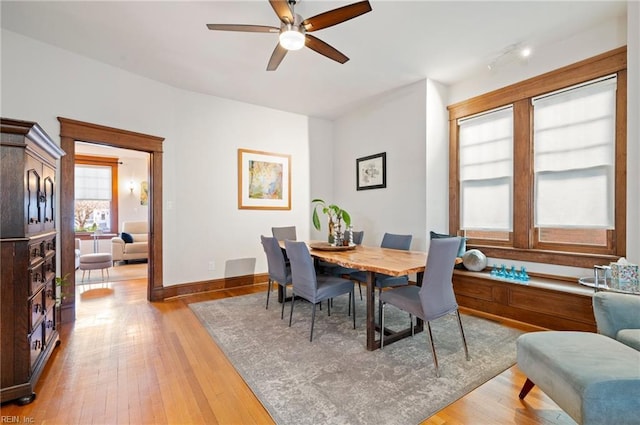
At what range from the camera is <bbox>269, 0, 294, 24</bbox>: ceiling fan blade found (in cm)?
194

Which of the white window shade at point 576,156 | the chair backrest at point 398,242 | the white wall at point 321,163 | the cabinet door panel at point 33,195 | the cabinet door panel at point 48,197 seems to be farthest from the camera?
the white wall at point 321,163

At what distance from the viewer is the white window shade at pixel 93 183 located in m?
7.03

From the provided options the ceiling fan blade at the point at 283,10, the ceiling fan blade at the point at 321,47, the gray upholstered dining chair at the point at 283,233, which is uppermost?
the ceiling fan blade at the point at 283,10

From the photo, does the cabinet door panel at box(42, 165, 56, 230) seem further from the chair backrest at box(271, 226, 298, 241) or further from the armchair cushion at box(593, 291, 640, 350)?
the armchair cushion at box(593, 291, 640, 350)

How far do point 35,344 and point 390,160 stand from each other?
4181 millimetres

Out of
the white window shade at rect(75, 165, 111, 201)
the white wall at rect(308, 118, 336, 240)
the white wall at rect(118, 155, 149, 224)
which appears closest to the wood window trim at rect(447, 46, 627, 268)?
the white wall at rect(308, 118, 336, 240)

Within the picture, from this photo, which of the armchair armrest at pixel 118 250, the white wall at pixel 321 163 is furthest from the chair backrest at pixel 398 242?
the armchair armrest at pixel 118 250

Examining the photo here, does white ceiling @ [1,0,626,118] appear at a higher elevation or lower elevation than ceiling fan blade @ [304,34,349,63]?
higher

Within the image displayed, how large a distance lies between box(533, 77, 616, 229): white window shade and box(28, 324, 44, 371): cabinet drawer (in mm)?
4549

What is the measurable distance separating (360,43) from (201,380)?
10.9 feet

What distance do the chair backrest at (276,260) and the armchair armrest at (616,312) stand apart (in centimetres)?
242

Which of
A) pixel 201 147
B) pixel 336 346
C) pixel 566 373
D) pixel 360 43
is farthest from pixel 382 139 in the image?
pixel 566 373

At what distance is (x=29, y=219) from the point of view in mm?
1762

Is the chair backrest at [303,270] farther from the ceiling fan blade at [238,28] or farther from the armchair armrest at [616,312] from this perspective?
the armchair armrest at [616,312]
